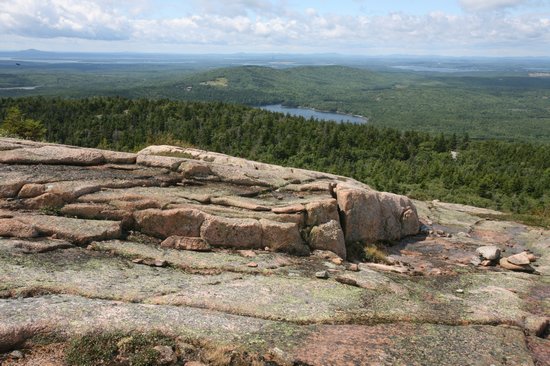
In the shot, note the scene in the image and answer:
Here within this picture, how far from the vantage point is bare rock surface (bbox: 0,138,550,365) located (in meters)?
12.5

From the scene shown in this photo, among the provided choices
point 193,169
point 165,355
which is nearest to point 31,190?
point 193,169

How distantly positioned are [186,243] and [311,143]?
95.4 metres

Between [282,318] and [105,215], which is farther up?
[105,215]

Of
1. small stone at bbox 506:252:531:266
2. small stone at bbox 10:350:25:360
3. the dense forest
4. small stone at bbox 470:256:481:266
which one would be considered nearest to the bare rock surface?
small stone at bbox 10:350:25:360

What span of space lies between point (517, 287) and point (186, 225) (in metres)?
16.8

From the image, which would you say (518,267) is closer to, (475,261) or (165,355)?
(475,261)

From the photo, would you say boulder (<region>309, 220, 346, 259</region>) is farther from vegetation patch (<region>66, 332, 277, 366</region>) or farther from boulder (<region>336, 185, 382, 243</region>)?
vegetation patch (<region>66, 332, 277, 366</region>)

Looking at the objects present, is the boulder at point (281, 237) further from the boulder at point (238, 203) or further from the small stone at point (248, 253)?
the boulder at point (238, 203)

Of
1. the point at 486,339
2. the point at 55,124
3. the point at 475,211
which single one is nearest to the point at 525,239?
the point at 475,211

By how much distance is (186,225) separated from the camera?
794 inches

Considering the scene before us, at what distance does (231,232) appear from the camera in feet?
66.7

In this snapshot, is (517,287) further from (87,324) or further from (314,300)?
(87,324)

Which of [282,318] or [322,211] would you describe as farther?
[322,211]

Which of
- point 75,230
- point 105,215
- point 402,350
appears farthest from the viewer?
point 105,215
